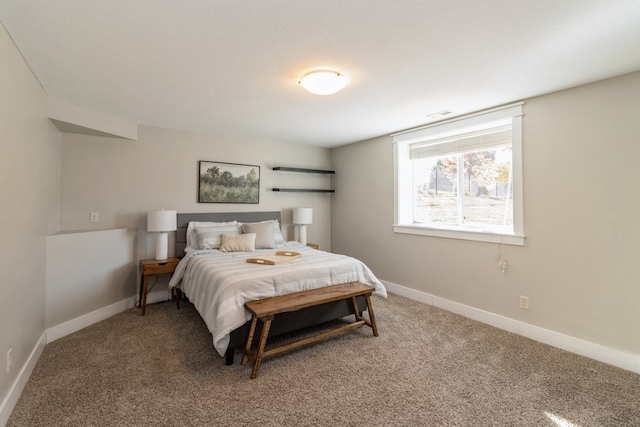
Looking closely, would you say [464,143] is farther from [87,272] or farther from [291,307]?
[87,272]

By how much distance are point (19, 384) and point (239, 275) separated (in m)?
1.51

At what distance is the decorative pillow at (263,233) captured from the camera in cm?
379

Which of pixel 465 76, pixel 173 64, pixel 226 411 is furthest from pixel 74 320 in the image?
pixel 465 76

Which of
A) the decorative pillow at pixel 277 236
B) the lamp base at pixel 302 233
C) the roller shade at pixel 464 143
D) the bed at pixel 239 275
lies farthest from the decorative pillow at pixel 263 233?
the roller shade at pixel 464 143

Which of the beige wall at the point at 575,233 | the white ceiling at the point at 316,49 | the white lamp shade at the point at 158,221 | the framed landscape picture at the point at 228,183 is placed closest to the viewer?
the white ceiling at the point at 316,49

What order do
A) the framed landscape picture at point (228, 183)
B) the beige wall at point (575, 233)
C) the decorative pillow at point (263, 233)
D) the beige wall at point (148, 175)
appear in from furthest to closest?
1. the framed landscape picture at point (228, 183)
2. the decorative pillow at point (263, 233)
3. the beige wall at point (148, 175)
4. the beige wall at point (575, 233)

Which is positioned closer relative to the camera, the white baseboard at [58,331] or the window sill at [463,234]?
the white baseboard at [58,331]

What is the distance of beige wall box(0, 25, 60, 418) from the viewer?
167 centimetres

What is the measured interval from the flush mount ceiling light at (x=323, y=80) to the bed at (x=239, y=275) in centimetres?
159

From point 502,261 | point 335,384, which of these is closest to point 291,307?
point 335,384

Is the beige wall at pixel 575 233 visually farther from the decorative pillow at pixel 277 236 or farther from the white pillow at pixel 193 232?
the white pillow at pixel 193 232

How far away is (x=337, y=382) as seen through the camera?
6.59 ft

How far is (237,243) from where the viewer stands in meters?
3.56

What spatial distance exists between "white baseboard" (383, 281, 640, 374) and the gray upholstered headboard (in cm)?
249
